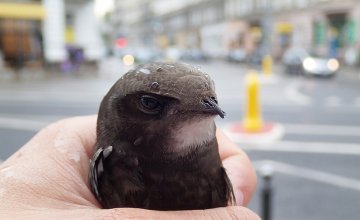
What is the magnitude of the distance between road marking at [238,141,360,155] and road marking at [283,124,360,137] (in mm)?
1093

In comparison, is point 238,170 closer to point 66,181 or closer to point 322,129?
point 66,181

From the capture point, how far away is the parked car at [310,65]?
26.2m

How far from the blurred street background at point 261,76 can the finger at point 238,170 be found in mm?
605

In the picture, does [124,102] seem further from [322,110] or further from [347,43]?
[347,43]

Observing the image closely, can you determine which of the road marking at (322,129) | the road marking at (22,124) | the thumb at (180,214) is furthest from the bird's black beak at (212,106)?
the road marking at (22,124)

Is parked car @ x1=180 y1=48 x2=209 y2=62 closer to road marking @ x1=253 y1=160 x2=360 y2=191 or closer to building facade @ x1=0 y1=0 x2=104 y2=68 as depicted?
building facade @ x1=0 y1=0 x2=104 y2=68

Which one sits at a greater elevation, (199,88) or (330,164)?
(199,88)

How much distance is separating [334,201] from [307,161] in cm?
189

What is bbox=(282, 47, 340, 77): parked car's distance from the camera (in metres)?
26.2

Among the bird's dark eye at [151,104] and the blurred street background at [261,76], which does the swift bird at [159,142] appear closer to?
the bird's dark eye at [151,104]

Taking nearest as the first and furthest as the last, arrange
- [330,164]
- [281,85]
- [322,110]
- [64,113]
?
[330,164]
[64,113]
[322,110]
[281,85]

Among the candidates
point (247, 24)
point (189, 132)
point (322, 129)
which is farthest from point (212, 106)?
point (247, 24)

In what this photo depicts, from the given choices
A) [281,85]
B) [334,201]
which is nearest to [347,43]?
[281,85]

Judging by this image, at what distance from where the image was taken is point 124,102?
194 centimetres
